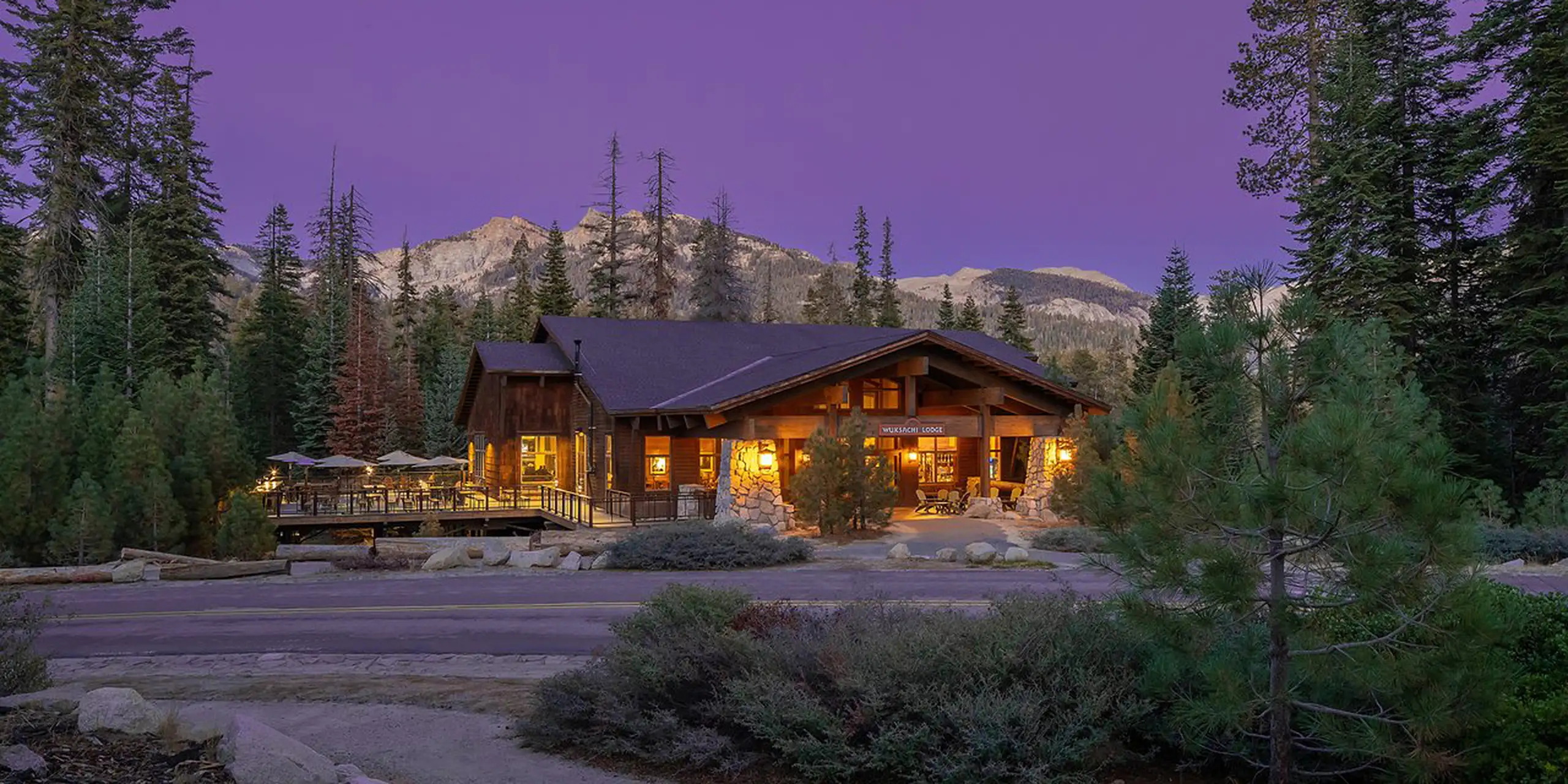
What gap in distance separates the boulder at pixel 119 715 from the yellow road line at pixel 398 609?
7225 mm

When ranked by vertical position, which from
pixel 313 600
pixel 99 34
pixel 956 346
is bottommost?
pixel 313 600

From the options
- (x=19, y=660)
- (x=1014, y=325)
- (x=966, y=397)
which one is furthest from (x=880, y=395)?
(x=1014, y=325)

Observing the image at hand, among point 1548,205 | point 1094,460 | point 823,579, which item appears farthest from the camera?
point 1548,205

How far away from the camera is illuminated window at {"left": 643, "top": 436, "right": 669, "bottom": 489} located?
85.8 feet

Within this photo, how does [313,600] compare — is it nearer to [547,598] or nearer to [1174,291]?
[547,598]

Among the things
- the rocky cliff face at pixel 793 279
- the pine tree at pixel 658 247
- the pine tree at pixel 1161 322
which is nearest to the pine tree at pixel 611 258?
the pine tree at pixel 658 247

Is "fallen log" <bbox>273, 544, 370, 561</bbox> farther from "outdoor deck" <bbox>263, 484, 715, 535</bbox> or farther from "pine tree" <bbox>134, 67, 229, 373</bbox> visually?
"pine tree" <bbox>134, 67, 229, 373</bbox>

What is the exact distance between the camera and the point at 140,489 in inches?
687

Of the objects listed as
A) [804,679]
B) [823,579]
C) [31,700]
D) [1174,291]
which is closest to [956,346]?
[823,579]

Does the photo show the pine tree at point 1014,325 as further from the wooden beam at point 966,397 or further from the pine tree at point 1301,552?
the pine tree at point 1301,552

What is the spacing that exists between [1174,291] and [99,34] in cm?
4597

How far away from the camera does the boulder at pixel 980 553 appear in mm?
17534

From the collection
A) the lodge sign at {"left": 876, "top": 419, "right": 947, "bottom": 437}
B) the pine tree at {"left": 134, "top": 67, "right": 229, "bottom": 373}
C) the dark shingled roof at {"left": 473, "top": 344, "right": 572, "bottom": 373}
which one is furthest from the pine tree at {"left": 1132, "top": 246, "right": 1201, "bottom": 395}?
the pine tree at {"left": 134, "top": 67, "right": 229, "bottom": 373}

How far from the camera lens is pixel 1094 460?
21.3m
